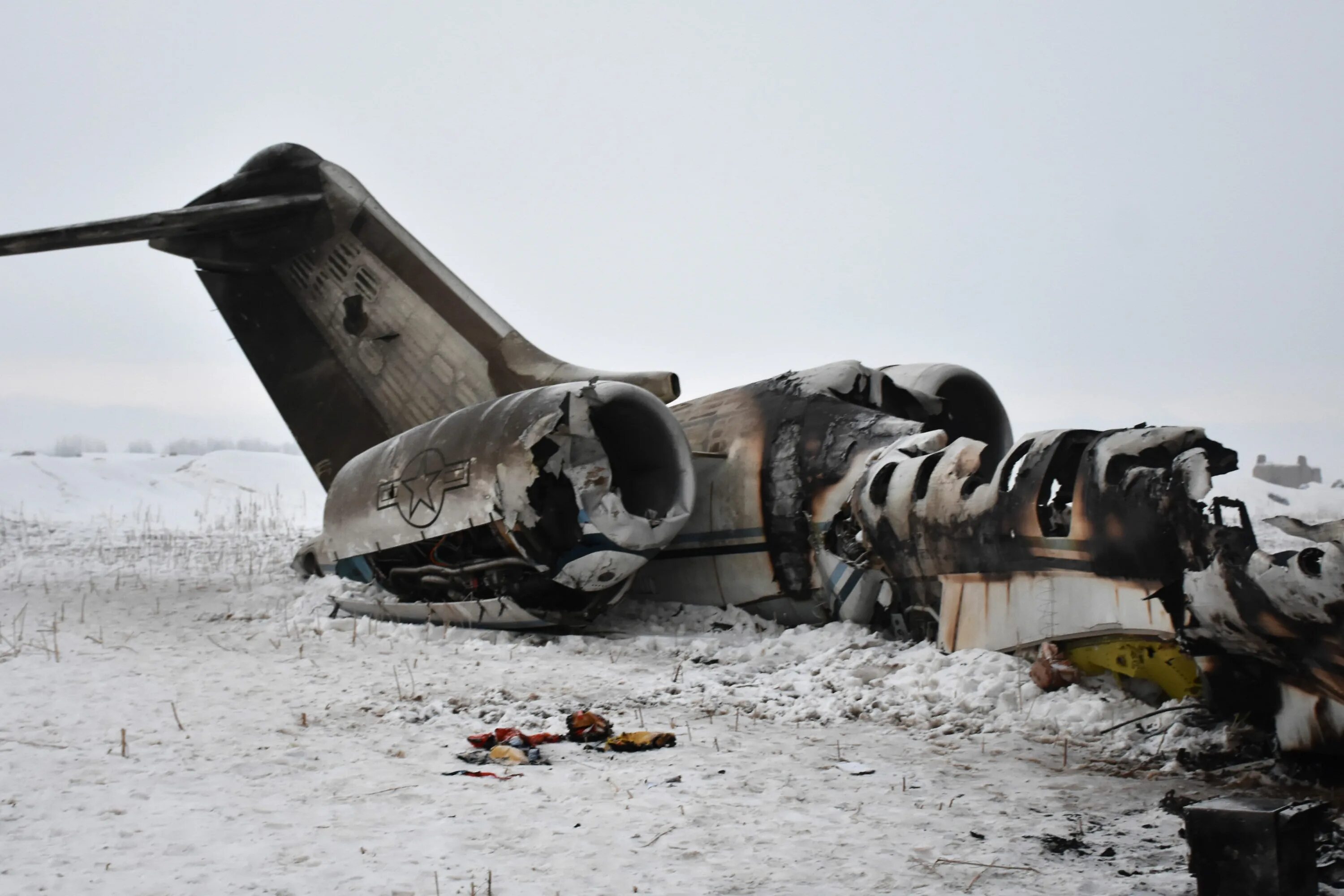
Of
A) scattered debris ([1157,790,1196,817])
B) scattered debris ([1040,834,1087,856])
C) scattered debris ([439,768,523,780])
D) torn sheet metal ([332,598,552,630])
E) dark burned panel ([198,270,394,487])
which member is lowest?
scattered debris ([1040,834,1087,856])

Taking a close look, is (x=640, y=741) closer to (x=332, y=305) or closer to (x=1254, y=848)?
(x=1254, y=848)

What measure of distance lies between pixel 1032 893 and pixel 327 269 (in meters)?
8.91

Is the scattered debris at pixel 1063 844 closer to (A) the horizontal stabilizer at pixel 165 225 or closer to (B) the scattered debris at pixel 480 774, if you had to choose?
(B) the scattered debris at pixel 480 774

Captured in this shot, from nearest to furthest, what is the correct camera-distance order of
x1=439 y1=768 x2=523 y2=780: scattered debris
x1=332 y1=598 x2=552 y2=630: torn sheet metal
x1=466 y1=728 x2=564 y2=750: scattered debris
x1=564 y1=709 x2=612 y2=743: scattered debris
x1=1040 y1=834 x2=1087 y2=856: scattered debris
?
x1=1040 y1=834 x2=1087 y2=856: scattered debris < x1=439 y1=768 x2=523 y2=780: scattered debris < x1=466 y1=728 x2=564 y2=750: scattered debris < x1=564 y1=709 x2=612 y2=743: scattered debris < x1=332 y1=598 x2=552 y2=630: torn sheet metal

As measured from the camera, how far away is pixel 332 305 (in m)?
10.3

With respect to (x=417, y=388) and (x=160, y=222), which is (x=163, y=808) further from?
(x=160, y=222)

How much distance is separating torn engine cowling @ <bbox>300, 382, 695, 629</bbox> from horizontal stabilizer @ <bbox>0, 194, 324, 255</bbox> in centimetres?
338

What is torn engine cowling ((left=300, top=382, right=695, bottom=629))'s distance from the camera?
7074mm

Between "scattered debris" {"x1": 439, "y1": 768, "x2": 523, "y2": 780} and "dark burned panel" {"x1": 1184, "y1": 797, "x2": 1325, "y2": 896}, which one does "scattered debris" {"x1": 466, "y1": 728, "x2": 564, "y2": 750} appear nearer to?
"scattered debris" {"x1": 439, "y1": 768, "x2": 523, "y2": 780}

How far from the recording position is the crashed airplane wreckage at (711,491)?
172 inches

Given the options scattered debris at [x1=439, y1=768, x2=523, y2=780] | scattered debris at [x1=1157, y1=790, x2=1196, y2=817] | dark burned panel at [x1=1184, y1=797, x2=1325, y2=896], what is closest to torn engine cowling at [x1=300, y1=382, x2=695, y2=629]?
scattered debris at [x1=439, y1=768, x2=523, y2=780]

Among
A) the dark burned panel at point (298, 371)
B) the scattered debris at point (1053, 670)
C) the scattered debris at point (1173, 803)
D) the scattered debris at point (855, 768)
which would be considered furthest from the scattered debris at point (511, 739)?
the dark burned panel at point (298, 371)

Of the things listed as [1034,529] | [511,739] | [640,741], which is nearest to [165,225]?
[511,739]

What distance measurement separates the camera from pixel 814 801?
3.90m
